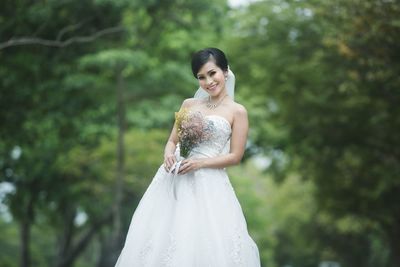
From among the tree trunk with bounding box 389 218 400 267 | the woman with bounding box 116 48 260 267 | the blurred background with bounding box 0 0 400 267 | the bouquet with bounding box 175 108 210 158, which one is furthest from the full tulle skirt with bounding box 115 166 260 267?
the tree trunk with bounding box 389 218 400 267

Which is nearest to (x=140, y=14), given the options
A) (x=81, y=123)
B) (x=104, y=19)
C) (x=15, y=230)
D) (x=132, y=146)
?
(x=104, y=19)

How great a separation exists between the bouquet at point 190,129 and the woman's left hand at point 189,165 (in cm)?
16

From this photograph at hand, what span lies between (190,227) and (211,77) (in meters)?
1.38

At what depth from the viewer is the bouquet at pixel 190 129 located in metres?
6.02

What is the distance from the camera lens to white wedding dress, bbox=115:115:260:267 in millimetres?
5891

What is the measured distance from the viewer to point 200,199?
6133mm

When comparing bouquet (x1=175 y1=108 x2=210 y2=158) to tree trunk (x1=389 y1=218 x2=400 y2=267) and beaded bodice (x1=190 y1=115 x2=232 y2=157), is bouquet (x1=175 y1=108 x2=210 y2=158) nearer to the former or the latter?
beaded bodice (x1=190 y1=115 x2=232 y2=157)

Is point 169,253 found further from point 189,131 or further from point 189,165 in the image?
point 189,131

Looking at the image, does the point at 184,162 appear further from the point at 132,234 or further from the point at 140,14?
the point at 140,14

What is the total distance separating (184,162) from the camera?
602 cm

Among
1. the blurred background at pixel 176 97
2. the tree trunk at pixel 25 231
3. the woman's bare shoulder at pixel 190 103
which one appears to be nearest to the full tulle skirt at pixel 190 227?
the woman's bare shoulder at pixel 190 103

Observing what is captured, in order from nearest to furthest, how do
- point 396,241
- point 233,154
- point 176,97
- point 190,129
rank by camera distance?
point 190,129, point 233,154, point 176,97, point 396,241

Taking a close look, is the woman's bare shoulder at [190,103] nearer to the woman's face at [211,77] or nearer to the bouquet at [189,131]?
the woman's face at [211,77]


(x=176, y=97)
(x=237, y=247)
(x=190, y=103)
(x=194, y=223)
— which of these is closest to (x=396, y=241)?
(x=176, y=97)
